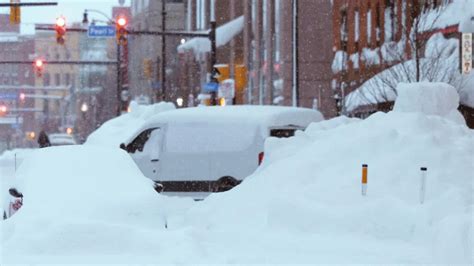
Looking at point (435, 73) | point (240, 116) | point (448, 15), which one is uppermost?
point (448, 15)

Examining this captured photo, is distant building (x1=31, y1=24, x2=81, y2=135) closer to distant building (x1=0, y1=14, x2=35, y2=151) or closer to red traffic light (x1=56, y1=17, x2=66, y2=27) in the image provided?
distant building (x1=0, y1=14, x2=35, y2=151)

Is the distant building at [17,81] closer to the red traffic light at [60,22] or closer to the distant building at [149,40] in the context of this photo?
the distant building at [149,40]

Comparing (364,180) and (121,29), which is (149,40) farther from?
(364,180)

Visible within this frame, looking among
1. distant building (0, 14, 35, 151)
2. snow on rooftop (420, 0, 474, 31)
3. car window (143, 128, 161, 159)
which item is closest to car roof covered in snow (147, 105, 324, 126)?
car window (143, 128, 161, 159)

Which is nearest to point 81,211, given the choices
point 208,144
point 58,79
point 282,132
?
point 208,144

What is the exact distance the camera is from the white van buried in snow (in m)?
19.3

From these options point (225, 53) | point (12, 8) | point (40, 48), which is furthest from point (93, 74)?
point (12, 8)

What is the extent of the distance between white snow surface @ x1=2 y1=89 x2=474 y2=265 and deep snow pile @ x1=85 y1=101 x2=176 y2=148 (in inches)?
918

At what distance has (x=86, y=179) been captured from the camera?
38.4ft

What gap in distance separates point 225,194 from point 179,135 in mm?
4082

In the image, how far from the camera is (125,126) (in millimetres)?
44812

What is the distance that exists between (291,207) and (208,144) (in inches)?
225

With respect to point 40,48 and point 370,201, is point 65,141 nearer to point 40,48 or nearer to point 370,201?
point 370,201

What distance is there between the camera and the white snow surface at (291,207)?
10.4 meters
